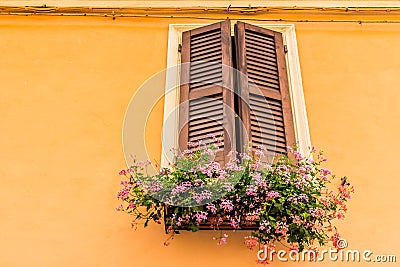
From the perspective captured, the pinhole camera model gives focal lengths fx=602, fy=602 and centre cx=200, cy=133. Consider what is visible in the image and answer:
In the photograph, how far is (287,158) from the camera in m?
3.47

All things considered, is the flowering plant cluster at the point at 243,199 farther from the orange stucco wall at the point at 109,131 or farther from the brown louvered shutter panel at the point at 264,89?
the brown louvered shutter panel at the point at 264,89

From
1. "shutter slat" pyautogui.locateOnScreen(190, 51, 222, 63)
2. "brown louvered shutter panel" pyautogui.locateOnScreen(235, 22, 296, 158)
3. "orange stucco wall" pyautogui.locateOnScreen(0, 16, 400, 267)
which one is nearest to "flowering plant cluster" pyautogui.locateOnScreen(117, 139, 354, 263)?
"orange stucco wall" pyautogui.locateOnScreen(0, 16, 400, 267)

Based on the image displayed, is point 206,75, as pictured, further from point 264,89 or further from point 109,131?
point 109,131

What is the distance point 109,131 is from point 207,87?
72 cm

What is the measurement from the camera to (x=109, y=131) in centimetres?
400

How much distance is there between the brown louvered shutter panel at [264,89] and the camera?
148 inches

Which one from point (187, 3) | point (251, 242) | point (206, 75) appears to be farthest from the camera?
point (187, 3)

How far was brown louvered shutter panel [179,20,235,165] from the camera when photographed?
12.3 ft

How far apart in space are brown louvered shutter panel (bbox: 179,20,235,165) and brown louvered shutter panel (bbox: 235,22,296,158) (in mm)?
98

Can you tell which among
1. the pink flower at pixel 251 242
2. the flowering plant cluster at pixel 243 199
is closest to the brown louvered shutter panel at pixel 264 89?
the flowering plant cluster at pixel 243 199

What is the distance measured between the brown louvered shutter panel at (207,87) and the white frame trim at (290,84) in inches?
3.2

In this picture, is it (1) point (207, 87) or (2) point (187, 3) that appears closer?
(1) point (207, 87)

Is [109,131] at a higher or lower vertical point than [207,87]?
lower

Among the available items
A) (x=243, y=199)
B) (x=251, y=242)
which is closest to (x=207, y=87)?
(x=243, y=199)
